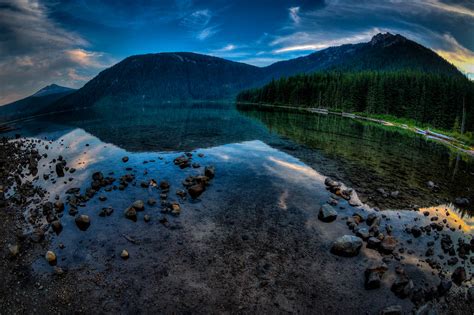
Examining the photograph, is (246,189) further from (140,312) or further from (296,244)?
(140,312)

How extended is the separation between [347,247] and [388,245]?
3.29 metres

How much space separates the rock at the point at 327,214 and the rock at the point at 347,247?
4191 mm

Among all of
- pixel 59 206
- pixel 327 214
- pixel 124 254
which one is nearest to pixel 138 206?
pixel 124 254

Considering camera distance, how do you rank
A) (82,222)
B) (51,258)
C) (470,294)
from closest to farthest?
(470,294), (51,258), (82,222)

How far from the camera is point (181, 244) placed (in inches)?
746

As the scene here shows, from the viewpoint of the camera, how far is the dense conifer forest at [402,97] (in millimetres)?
102562

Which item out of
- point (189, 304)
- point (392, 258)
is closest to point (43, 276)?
point (189, 304)

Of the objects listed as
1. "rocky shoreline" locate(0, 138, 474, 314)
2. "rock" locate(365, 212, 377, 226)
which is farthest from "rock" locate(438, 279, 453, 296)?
"rock" locate(365, 212, 377, 226)

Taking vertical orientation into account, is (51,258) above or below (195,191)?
below

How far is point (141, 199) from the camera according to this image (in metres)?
26.2

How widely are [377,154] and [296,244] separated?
39695 mm

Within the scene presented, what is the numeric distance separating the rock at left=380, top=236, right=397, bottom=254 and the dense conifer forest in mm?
92129

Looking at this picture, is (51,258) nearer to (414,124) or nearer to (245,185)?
(245,185)

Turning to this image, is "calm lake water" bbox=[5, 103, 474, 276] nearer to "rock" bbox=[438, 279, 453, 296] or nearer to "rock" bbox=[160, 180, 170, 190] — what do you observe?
"rock" bbox=[160, 180, 170, 190]
